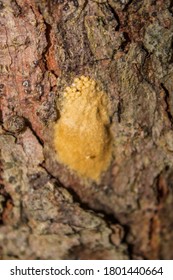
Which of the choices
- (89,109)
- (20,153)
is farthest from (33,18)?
(20,153)

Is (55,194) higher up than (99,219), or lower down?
higher up

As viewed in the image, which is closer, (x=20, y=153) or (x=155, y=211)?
(x=20, y=153)
